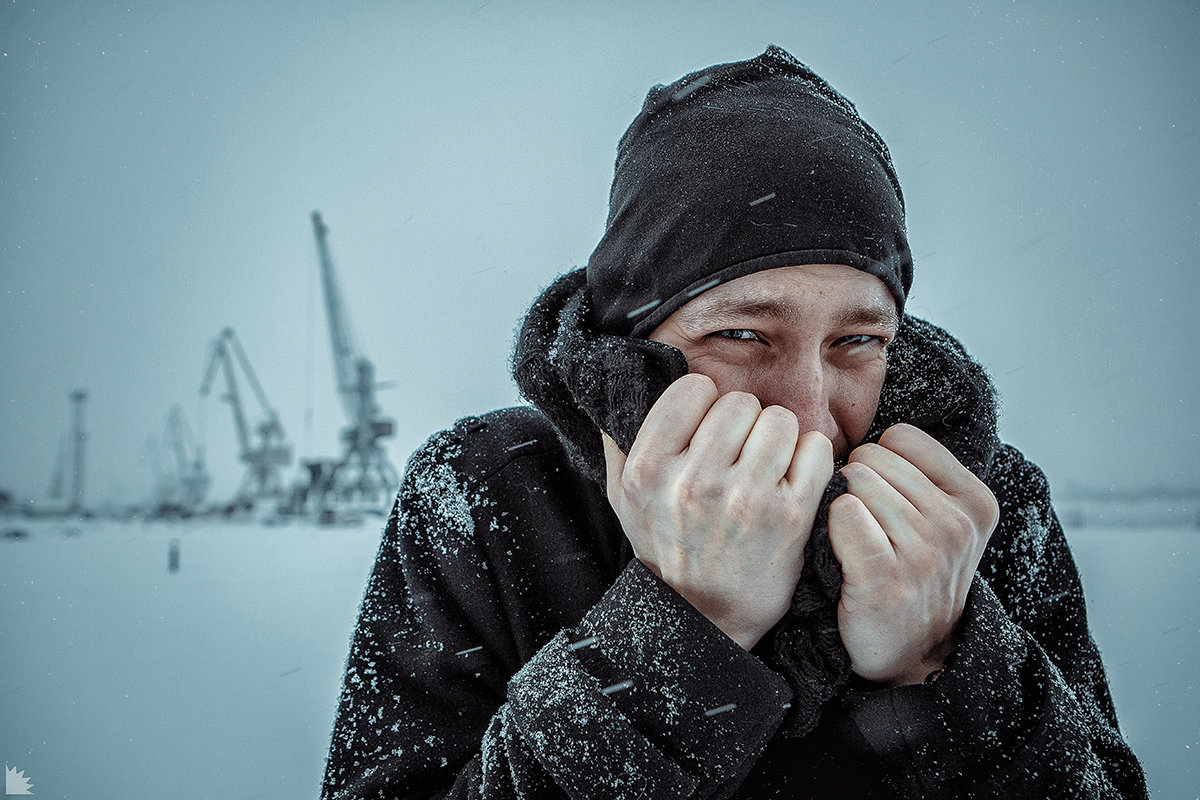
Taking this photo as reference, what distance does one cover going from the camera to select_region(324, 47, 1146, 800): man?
925mm

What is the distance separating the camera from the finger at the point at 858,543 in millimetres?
919

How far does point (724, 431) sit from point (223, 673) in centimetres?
479

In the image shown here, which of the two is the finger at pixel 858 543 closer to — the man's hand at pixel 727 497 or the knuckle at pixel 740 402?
the man's hand at pixel 727 497

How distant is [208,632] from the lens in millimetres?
5613

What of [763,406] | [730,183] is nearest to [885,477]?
[763,406]

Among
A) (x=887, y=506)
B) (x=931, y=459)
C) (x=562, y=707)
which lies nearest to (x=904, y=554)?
(x=887, y=506)

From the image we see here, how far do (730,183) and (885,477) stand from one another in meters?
0.55

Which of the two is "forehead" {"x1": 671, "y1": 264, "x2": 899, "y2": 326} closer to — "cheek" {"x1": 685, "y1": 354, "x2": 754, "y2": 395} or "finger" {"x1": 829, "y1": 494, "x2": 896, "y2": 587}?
"cheek" {"x1": 685, "y1": 354, "x2": 754, "y2": 395}

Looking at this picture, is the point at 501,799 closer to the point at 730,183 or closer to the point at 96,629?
the point at 730,183

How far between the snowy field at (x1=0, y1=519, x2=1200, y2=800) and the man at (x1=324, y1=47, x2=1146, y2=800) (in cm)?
240

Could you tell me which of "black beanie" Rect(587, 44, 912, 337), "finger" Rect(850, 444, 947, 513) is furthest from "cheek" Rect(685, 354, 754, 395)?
"finger" Rect(850, 444, 947, 513)

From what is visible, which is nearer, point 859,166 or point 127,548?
point 859,166

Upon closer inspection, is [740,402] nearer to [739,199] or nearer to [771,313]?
[771,313]

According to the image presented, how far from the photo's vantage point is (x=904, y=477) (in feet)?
3.25
